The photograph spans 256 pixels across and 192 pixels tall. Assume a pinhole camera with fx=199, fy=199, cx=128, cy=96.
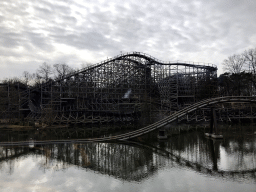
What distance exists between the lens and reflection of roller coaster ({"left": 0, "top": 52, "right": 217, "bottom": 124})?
3144cm

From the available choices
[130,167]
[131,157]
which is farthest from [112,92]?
[130,167]

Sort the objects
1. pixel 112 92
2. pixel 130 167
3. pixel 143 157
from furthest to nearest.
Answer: pixel 112 92
pixel 143 157
pixel 130 167

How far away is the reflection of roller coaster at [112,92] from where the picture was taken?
31.4 meters

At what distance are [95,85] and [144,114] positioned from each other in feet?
31.6

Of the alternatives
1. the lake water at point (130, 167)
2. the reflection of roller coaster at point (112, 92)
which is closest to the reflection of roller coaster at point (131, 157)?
the lake water at point (130, 167)

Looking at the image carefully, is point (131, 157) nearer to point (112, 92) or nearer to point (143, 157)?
point (143, 157)

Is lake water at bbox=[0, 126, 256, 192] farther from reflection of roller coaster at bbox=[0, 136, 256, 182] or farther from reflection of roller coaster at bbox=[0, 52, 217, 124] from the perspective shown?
reflection of roller coaster at bbox=[0, 52, 217, 124]

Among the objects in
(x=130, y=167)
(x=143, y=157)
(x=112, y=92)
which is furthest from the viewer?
(x=112, y=92)

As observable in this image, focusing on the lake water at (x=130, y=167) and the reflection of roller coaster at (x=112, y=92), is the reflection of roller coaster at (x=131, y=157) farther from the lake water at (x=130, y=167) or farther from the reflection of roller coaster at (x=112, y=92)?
the reflection of roller coaster at (x=112, y=92)

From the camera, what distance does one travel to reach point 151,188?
754 cm

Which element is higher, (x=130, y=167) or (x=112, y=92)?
(x=112, y=92)

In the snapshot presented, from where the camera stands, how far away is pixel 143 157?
39.1 ft

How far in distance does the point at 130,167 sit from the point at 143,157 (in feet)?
6.46

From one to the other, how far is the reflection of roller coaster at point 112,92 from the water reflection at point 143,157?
15256 mm
